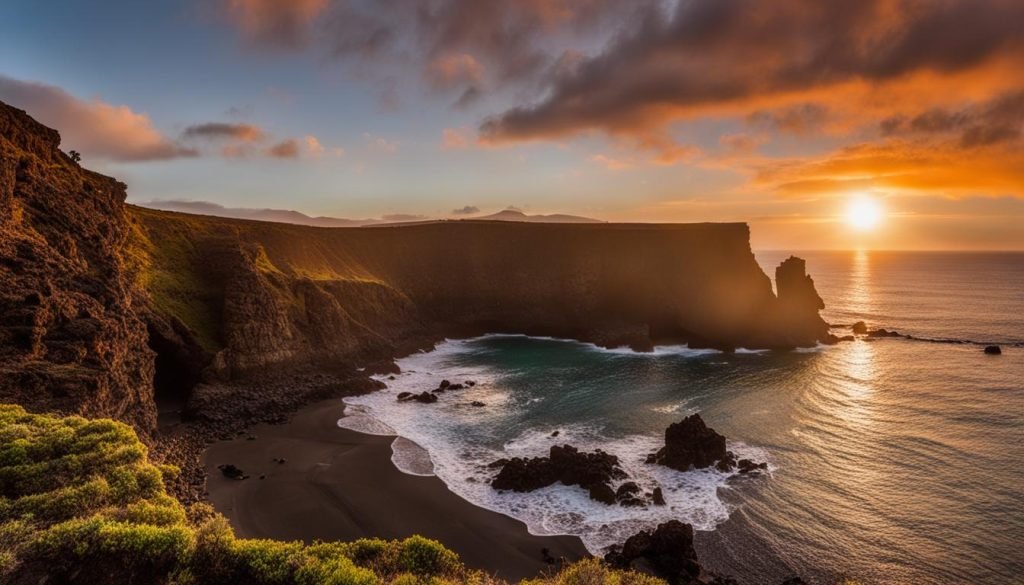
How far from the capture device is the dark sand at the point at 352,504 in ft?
73.8

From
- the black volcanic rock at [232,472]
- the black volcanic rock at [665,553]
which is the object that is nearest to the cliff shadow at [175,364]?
the black volcanic rock at [232,472]

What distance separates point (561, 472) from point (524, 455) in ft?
14.0

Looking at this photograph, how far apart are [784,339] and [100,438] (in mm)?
70299

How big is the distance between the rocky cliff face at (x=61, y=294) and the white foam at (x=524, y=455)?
51.3 ft

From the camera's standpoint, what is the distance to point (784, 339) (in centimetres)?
6525

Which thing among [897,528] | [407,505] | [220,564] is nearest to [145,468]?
[220,564]

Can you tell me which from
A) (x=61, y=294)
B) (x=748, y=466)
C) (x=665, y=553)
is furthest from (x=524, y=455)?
(x=61, y=294)

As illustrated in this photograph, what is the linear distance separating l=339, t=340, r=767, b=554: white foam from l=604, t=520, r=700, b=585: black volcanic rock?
1.23 m

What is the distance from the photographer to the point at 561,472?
28.5m

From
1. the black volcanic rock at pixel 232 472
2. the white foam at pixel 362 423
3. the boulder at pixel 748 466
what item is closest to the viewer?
the black volcanic rock at pixel 232 472

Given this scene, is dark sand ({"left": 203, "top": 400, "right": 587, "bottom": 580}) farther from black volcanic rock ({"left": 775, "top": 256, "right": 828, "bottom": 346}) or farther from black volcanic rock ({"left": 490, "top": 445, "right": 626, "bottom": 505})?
black volcanic rock ({"left": 775, "top": 256, "right": 828, "bottom": 346})

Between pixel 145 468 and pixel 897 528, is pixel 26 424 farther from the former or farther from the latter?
pixel 897 528

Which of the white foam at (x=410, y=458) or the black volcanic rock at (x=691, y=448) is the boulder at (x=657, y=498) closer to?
the black volcanic rock at (x=691, y=448)

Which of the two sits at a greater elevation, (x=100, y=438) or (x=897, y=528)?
(x=100, y=438)
